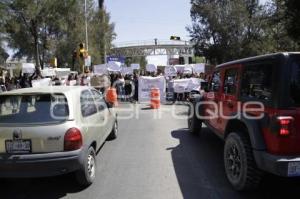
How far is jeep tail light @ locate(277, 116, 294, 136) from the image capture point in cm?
501

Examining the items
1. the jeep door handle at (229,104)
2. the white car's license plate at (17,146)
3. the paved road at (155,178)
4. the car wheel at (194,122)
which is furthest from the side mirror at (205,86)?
the white car's license plate at (17,146)

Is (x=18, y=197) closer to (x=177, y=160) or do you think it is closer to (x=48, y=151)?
(x=48, y=151)

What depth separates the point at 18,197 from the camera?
6.05m

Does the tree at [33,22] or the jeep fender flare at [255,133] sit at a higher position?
Result: the tree at [33,22]

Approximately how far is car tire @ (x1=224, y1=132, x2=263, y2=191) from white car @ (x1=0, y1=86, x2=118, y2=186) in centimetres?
212

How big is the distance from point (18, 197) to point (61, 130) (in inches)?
46.3

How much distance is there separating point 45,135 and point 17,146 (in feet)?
1.38

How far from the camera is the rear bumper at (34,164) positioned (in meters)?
5.73

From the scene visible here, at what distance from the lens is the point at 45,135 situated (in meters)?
5.82

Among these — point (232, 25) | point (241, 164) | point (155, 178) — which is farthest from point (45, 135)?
point (232, 25)

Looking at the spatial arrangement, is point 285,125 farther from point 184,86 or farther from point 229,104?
point 184,86

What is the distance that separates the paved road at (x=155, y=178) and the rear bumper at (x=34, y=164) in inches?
17.7

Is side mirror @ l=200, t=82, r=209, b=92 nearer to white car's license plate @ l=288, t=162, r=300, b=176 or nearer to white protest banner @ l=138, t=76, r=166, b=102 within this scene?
white car's license plate @ l=288, t=162, r=300, b=176

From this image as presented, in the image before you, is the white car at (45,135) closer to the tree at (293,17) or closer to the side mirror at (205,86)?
the side mirror at (205,86)
